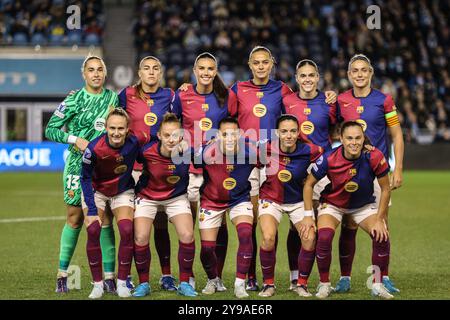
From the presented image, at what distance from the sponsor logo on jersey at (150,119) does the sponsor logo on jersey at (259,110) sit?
0.85 meters

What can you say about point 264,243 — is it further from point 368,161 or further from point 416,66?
point 416,66

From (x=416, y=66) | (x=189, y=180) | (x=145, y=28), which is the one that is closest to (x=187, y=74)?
(x=145, y=28)

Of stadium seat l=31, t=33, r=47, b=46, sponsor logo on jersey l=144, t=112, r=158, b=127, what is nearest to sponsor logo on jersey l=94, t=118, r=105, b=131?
sponsor logo on jersey l=144, t=112, r=158, b=127

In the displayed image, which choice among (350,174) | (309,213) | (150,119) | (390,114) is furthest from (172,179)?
(390,114)

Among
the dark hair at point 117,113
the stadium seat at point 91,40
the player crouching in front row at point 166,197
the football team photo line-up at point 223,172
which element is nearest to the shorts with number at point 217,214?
the football team photo line-up at point 223,172

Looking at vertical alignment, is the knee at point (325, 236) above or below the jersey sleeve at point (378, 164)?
below

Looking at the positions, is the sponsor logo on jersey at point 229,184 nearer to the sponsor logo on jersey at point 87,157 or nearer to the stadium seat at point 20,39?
the sponsor logo on jersey at point 87,157

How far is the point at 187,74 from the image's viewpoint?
23281 mm

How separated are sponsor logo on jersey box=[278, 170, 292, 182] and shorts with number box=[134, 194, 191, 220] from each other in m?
0.80

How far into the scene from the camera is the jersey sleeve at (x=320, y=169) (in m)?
6.86

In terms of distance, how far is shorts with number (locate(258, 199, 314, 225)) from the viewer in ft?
23.1

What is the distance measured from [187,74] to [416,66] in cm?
736

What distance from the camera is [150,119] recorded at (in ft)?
24.0
